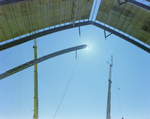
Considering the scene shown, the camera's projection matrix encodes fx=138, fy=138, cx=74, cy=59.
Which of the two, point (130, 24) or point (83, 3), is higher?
point (83, 3)

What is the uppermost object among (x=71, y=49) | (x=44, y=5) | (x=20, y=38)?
(x=44, y=5)

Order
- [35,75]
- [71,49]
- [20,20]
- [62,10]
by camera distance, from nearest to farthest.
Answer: [20,20]
[62,10]
[71,49]
[35,75]

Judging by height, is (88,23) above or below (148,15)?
above

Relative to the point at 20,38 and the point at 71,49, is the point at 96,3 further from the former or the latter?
the point at 20,38

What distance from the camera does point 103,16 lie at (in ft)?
77.2

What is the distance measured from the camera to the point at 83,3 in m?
21.9

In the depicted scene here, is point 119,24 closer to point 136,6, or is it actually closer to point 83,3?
point 136,6

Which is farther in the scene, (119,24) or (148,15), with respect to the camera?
(119,24)

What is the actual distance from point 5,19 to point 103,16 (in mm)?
15234

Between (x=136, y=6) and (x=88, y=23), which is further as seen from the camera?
(x=88, y=23)

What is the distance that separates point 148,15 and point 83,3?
10200mm

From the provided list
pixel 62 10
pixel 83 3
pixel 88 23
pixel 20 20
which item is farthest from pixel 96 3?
pixel 20 20

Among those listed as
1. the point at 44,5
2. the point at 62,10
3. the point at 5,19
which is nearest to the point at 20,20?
the point at 5,19

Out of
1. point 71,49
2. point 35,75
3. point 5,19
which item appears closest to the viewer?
point 5,19
